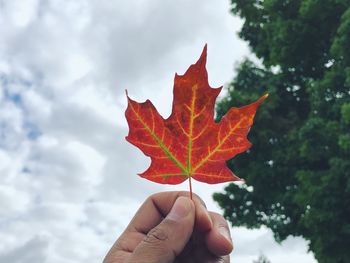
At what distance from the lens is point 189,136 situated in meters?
1.52

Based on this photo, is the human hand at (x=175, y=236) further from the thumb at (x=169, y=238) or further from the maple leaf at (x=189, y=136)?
the maple leaf at (x=189, y=136)

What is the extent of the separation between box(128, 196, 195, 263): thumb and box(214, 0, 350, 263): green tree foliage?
8.02 m

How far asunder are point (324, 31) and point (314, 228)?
A: 4991 millimetres

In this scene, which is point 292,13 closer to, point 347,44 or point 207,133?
point 347,44

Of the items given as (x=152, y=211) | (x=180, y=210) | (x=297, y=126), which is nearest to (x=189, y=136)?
(x=180, y=210)

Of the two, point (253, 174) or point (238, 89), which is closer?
point (253, 174)

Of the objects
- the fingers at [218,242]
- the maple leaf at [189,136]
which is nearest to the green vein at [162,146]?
the maple leaf at [189,136]

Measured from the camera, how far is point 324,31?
11984 mm

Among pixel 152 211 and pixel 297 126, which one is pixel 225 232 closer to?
pixel 152 211

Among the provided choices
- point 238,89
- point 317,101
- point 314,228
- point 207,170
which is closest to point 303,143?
point 317,101

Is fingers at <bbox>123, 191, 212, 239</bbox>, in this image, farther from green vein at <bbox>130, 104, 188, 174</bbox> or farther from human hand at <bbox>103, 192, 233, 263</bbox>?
green vein at <bbox>130, 104, 188, 174</bbox>

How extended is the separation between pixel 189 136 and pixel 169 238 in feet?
1.18

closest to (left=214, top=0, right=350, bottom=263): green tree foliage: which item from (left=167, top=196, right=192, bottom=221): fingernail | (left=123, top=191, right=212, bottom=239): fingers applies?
(left=123, top=191, right=212, bottom=239): fingers

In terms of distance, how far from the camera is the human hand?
5.22 ft
